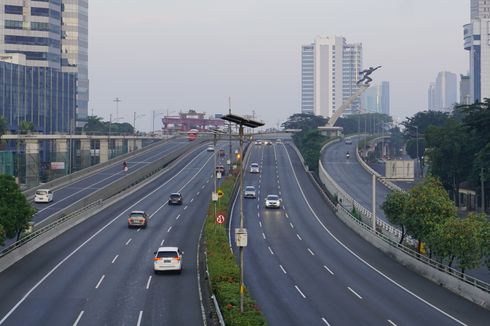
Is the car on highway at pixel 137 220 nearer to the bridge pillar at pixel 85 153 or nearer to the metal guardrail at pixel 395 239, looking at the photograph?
the metal guardrail at pixel 395 239

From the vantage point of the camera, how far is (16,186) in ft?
145

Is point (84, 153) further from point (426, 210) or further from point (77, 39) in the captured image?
point (77, 39)

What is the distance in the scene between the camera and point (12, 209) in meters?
42.3

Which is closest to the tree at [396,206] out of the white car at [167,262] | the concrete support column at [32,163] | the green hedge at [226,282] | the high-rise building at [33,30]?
the green hedge at [226,282]

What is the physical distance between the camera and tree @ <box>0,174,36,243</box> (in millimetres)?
41656

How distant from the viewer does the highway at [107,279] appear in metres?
28.3

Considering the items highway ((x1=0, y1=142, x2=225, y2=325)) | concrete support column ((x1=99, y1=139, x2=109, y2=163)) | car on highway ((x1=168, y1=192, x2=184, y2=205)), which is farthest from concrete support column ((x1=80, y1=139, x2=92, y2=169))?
highway ((x1=0, y1=142, x2=225, y2=325))

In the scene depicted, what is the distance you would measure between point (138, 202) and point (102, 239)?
24.0 m

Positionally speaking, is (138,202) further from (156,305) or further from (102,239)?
(156,305)

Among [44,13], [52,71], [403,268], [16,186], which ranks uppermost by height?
[44,13]

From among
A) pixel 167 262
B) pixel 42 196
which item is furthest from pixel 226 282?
pixel 42 196

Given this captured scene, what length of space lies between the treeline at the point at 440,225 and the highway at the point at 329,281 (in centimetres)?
213

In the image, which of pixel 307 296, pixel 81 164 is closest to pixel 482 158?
pixel 307 296

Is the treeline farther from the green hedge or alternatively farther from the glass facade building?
the glass facade building
